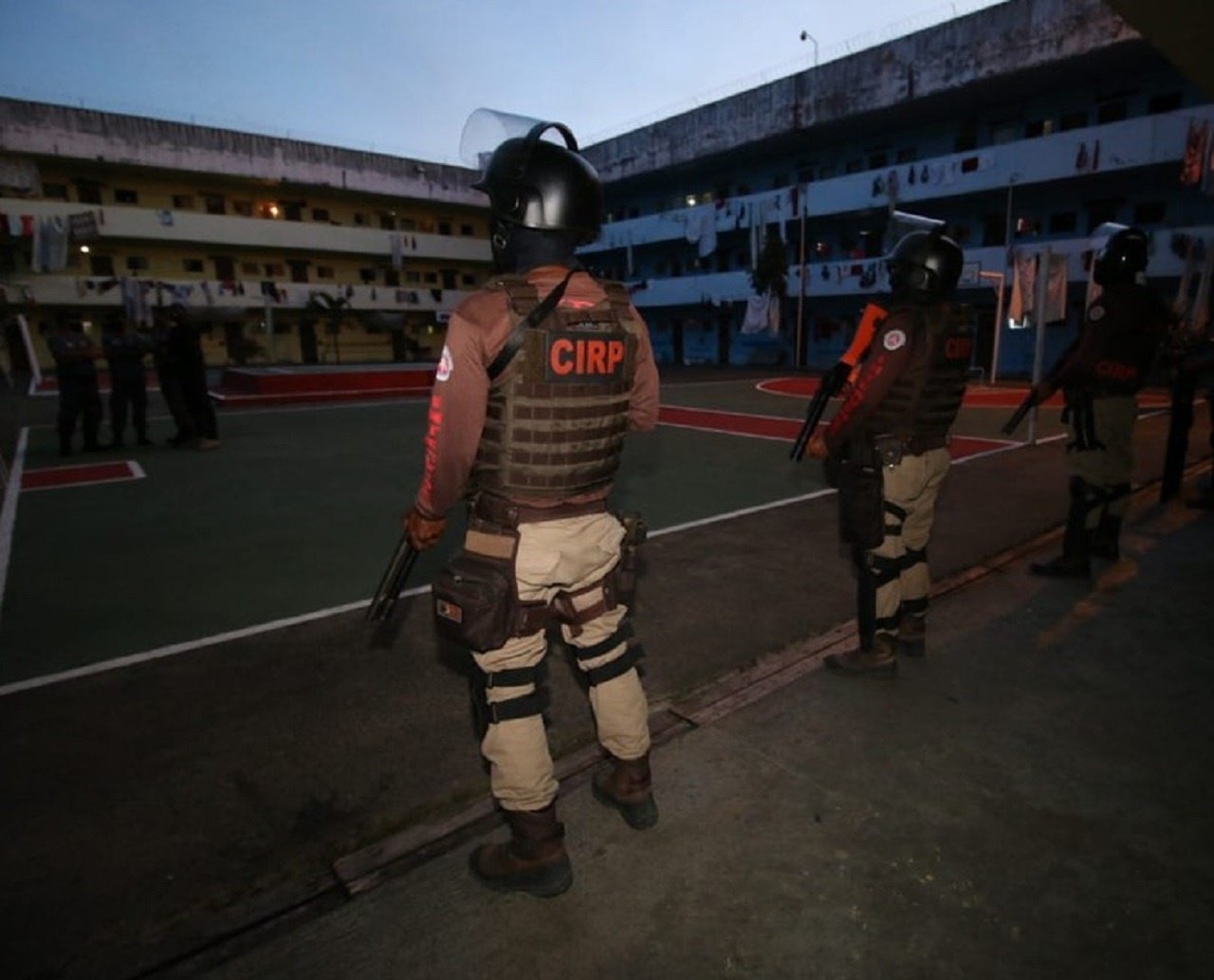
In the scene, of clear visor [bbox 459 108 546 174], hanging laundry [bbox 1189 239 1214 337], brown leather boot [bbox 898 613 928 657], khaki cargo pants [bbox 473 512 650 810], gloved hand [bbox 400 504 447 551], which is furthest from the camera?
hanging laundry [bbox 1189 239 1214 337]

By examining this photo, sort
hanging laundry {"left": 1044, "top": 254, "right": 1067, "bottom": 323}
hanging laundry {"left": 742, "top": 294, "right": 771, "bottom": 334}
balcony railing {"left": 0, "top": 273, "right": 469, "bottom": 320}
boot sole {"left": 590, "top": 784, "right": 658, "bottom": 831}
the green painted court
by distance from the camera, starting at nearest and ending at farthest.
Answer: boot sole {"left": 590, "top": 784, "right": 658, "bottom": 831}, the green painted court, hanging laundry {"left": 1044, "top": 254, "right": 1067, "bottom": 323}, balcony railing {"left": 0, "top": 273, "right": 469, "bottom": 320}, hanging laundry {"left": 742, "top": 294, "right": 771, "bottom": 334}

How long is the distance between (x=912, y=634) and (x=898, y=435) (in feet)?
3.45

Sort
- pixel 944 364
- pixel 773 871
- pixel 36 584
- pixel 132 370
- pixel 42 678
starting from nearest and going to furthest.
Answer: pixel 773 871, pixel 944 364, pixel 42 678, pixel 36 584, pixel 132 370

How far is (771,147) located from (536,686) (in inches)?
1440

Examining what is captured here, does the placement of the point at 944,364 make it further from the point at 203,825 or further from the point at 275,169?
the point at 275,169

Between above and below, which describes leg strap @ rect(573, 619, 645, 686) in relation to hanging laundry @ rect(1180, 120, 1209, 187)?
below

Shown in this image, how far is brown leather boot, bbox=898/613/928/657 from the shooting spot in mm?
3441

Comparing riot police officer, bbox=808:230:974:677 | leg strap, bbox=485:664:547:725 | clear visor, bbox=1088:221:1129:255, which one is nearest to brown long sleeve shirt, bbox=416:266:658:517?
leg strap, bbox=485:664:547:725

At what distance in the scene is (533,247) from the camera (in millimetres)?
2223

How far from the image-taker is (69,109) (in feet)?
97.0

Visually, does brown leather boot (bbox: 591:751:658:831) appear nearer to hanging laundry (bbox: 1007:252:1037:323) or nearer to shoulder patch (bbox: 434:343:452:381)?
shoulder patch (bbox: 434:343:452:381)

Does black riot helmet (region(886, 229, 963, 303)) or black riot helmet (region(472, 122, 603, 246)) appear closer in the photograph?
black riot helmet (region(472, 122, 603, 246))

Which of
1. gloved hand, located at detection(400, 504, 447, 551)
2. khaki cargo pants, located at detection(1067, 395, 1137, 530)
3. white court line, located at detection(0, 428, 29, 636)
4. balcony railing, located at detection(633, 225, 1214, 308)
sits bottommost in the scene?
white court line, located at detection(0, 428, 29, 636)

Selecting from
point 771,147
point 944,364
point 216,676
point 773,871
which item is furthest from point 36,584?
point 771,147
